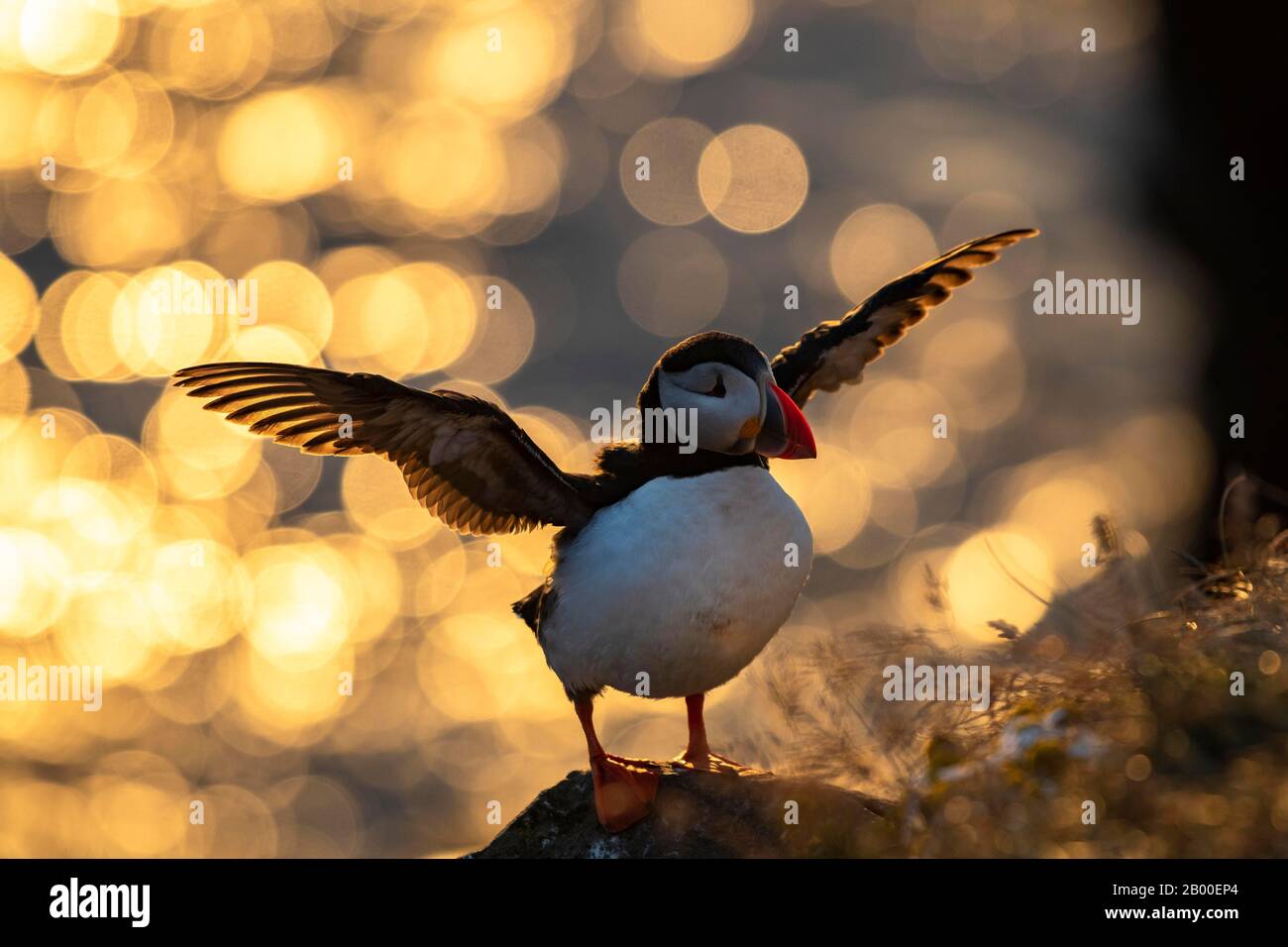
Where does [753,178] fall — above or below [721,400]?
above

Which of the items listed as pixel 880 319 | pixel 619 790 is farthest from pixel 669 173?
pixel 619 790

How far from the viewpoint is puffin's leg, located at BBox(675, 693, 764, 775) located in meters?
6.74

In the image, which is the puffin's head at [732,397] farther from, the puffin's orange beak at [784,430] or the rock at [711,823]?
the rock at [711,823]

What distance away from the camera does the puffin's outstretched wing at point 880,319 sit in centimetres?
752

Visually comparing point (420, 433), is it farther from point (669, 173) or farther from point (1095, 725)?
point (669, 173)

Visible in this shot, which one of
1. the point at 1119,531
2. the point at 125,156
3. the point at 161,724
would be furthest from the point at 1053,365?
the point at 125,156

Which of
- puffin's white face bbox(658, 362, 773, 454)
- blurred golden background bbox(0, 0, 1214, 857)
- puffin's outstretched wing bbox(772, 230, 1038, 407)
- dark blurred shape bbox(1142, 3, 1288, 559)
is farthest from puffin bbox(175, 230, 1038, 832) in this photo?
blurred golden background bbox(0, 0, 1214, 857)

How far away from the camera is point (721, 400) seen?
623 cm

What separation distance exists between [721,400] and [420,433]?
4.56 feet

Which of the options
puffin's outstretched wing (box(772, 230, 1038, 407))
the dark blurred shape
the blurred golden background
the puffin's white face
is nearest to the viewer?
the puffin's white face

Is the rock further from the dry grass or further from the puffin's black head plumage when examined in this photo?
the puffin's black head plumage

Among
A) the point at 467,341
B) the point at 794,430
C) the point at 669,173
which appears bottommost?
the point at 794,430

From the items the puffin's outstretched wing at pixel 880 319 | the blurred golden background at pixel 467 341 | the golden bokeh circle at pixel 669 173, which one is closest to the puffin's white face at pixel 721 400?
the puffin's outstretched wing at pixel 880 319

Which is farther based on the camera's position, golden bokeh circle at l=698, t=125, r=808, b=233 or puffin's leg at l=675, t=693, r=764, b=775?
golden bokeh circle at l=698, t=125, r=808, b=233
